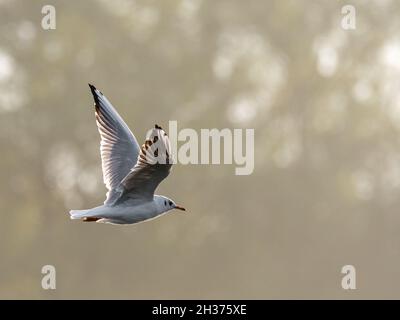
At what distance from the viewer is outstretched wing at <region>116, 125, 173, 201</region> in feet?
15.9

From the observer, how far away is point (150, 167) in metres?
5.00

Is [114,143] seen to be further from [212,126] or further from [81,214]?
[212,126]

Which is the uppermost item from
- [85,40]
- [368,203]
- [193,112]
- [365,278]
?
[85,40]

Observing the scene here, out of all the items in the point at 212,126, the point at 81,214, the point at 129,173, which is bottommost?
the point at 81,214

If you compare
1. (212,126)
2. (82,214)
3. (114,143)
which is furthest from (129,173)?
(212,126)

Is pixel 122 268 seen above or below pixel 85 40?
below

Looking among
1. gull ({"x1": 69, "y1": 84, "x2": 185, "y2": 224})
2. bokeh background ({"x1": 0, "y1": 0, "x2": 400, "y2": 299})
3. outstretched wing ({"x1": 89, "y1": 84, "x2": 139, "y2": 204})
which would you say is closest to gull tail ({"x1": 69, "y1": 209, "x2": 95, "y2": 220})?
gull ({"x1": 69, "y1": 84, "x2": 185, "y2": 224})

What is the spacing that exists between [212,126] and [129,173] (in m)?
7.93

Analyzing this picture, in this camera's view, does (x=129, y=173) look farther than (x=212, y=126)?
No

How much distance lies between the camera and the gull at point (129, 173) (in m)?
4.92

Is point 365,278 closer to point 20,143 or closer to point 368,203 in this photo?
point 368,203

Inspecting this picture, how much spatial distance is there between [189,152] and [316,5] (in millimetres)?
2879

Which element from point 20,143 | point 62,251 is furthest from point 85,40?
point 62,251

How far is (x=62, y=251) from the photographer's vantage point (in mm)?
13180
